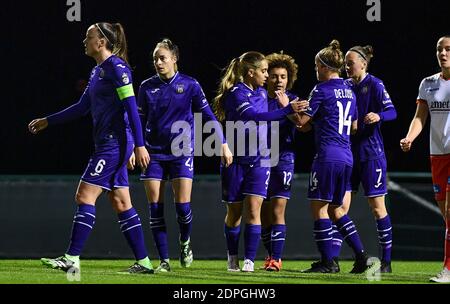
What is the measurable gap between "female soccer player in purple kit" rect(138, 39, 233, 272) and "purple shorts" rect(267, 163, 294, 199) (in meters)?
0.72

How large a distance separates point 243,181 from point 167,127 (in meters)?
0.77

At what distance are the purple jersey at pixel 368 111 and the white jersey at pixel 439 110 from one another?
2.70 feet

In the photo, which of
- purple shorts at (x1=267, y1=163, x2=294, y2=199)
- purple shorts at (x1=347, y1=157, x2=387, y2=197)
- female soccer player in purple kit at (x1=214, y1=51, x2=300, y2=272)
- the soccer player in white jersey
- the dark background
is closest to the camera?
the soccer player in white jersey

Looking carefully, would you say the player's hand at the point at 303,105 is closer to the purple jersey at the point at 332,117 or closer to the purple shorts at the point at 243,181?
the purple jersey at the point at 332,117

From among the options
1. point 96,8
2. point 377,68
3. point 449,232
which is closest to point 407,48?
point 377,68

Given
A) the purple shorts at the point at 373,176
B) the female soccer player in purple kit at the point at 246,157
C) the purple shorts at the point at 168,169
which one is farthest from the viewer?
the purple shorts at the point at 373,176

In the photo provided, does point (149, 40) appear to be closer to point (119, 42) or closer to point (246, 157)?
point (246, 157)

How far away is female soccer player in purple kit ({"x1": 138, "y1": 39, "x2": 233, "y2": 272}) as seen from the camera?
32.4ft

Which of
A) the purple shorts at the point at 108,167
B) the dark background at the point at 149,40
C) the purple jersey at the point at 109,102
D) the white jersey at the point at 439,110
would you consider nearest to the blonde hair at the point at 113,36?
the purple jersey at the point at 109,102

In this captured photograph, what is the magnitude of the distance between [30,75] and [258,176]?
545 centimetres

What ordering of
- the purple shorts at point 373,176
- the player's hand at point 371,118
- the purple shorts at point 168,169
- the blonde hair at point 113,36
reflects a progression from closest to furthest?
the blonde hair at point 113,36, the player's hand at point 371,118, the purple shorts at point 168,169, the purple shorts at point 373,176

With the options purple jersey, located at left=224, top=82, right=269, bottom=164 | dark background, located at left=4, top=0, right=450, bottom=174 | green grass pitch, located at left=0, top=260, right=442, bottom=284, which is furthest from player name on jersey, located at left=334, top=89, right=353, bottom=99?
dark background, located at left=4, top=0, right=450, bottom=174

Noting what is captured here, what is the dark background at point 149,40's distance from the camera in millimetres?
14344

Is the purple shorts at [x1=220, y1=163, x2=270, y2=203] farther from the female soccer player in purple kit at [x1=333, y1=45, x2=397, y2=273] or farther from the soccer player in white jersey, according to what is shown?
the soccer player in white jersey
